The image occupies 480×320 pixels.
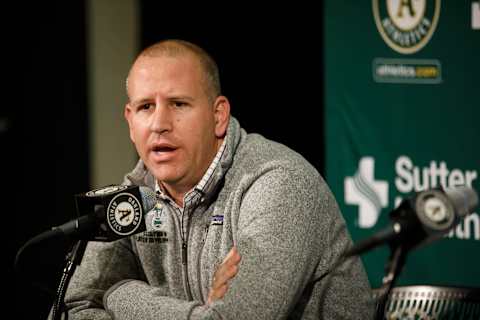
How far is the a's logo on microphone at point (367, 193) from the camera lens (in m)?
3.97

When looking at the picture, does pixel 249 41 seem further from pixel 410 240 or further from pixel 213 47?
pixel 410 240

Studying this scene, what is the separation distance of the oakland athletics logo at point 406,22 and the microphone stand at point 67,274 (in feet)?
6.42

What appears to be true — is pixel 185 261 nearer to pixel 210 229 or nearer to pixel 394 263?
pixel 210 229

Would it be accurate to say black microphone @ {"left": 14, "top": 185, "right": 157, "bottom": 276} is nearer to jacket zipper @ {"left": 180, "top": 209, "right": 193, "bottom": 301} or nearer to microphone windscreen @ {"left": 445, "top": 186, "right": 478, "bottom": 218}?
jacket zipper @ {"left": 180, "top": 209, "right": 193, "bottom": 301}

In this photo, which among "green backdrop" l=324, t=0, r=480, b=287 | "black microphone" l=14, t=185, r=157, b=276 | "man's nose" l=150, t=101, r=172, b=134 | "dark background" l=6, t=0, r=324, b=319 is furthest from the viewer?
"dark background" l=6, t=0, r=324, b=319

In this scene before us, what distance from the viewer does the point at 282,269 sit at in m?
2.61

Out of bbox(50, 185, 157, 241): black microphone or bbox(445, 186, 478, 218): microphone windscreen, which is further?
bbox(50, 185, 157, 241): black microphone

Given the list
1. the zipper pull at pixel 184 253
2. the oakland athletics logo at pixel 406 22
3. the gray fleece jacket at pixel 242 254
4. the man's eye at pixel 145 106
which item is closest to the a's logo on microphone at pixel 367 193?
the oakland athletics logo at pixel 406 22

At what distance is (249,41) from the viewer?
5.15m

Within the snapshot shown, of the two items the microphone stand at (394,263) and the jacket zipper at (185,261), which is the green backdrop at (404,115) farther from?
the microphone stand at (394,263)

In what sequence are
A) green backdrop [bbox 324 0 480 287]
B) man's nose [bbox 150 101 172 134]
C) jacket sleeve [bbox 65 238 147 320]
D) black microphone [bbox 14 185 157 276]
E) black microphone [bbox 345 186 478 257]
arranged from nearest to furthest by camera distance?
black microphone [bbox 345 186 478 257]
black microphone [bbox 14 185 157 276]
man's nose [bbox 150 101 172 134]
jacket sleeve [bbox 65 238 147 320]
green backdrop [bbox 324 0 480 287]

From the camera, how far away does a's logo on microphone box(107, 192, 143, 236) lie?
2.43 m

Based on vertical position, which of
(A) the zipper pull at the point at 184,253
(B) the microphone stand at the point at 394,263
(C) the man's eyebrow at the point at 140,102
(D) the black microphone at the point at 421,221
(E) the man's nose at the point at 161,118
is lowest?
(A) the zipper pull at the point at 184,253

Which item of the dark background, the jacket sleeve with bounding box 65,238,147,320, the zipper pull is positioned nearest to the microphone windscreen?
the zipper pull
